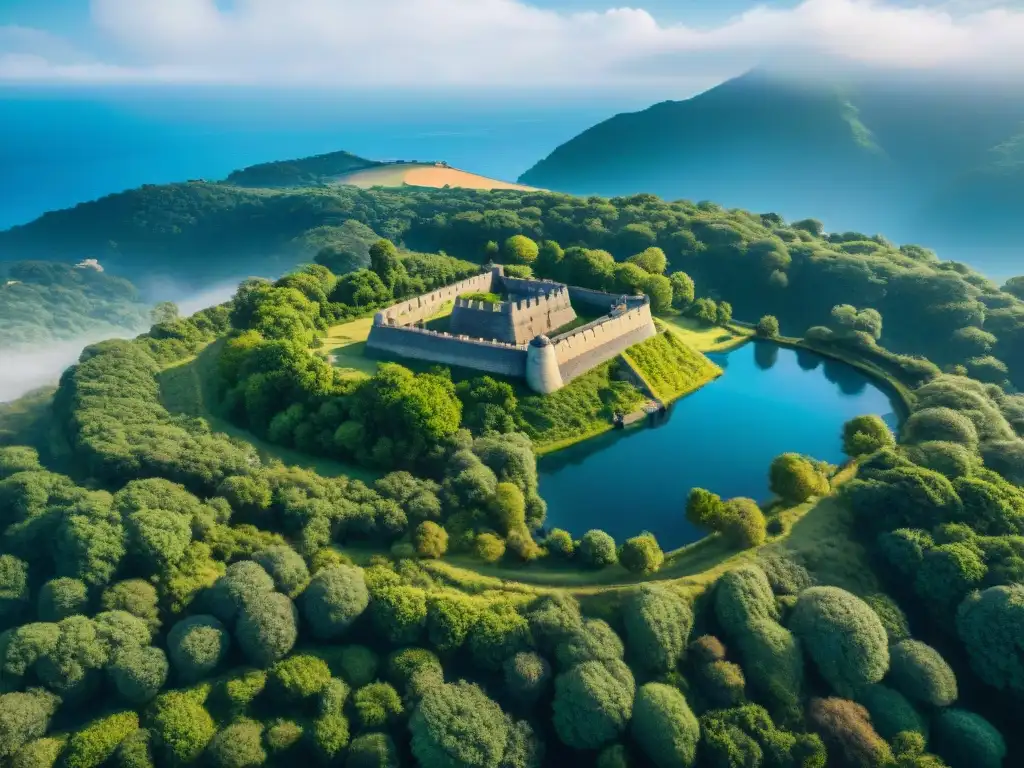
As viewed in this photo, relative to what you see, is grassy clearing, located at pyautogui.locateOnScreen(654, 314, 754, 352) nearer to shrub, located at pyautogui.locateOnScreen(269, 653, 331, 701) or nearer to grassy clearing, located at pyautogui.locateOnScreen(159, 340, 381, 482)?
grassy clearing, located at pyautogui.locateOnScreen(159, 340, 381, 482)

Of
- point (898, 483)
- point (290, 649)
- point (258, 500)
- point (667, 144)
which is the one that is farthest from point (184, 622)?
point (667, 144)

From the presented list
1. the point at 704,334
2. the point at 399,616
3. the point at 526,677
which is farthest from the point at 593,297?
the point at 526,677

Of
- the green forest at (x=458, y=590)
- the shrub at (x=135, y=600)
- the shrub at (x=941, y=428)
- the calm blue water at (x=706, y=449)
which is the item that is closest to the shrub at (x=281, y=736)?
the green forest at (x=458, y=590)

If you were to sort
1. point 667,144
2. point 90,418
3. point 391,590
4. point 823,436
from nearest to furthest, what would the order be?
point 391,590 < point 90,418 < point 823,436 < point 667,144

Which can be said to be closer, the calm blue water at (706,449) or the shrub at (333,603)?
the shrub at (333,603)

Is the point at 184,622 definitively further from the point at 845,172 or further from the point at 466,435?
the point at 845,172

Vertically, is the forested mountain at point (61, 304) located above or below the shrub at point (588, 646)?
above

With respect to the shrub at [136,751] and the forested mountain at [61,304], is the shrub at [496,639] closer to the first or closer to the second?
the shrub at [136,751]

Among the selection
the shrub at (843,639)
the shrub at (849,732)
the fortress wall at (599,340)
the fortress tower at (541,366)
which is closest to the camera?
the shrub at (849,732)
